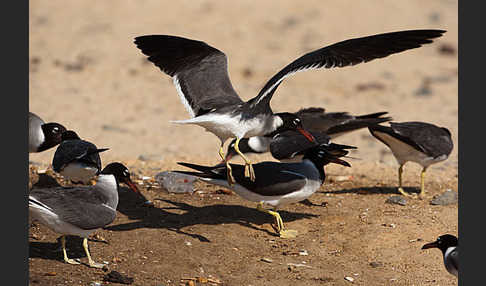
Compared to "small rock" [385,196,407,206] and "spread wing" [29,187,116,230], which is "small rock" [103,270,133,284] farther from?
"small rock" [385,196,407,206]

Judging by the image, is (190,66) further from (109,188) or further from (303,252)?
(303,252)

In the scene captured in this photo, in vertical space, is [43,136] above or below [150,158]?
above

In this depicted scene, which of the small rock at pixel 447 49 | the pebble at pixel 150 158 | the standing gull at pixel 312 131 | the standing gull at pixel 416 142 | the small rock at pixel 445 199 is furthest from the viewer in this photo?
the small rock at pixel 447 49

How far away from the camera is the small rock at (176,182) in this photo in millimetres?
8750

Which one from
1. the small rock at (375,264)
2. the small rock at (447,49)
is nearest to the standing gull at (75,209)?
the small rock at (375,264)

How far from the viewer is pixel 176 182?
8.84 metres

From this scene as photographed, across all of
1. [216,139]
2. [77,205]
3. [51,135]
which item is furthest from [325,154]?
[216,139]

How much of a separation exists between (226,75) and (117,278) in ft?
9.71

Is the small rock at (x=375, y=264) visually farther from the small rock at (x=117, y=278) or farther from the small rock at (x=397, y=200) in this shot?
the small rock at (x=117, y=278)

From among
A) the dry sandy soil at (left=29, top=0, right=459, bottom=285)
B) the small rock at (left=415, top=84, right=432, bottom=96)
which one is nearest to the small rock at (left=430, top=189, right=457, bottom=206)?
the dry sandy soil at (left=29, top=0, right=459, bottom=285)

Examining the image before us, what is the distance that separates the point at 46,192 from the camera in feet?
21.1

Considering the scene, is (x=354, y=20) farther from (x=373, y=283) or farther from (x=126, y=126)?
(x=373, y=283)

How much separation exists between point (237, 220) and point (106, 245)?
5.07 ft

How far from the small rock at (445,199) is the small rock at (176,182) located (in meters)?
2.82
